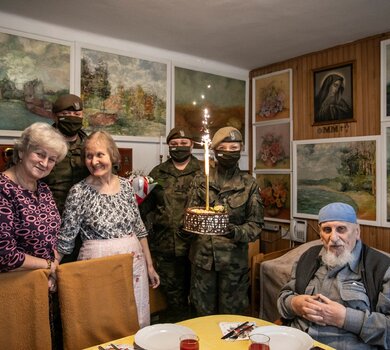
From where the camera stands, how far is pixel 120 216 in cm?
212

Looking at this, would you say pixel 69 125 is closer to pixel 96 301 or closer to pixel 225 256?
pixel 96 301

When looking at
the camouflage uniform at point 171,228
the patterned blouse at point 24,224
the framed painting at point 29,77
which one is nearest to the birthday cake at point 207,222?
the patterned blouse at point 24,224

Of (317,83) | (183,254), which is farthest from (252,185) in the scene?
(317,83)

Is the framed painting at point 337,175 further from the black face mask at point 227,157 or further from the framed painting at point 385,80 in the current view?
the black face mask at point 227,157

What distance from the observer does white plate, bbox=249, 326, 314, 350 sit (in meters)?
1.40

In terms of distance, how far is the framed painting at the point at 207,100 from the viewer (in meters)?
3.82

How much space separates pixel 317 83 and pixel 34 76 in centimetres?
264

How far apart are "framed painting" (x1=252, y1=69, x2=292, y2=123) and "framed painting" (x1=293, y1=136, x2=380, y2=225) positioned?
17.5 inches

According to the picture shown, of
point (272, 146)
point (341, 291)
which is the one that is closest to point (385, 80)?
point (272, 146)

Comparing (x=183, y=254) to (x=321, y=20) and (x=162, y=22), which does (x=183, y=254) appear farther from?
(x=321, y=20)

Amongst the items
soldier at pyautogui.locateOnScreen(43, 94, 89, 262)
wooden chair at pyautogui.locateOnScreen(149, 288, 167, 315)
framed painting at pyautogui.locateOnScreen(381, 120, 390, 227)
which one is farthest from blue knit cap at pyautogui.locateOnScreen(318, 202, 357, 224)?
wooden chair at pyautogui.locateOnScreen(149, 288, 167, 315)

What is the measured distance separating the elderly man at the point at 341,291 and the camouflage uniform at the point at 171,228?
43.3 inches

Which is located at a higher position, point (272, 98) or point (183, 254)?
point (272, 98)

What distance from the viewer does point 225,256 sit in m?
2.38
